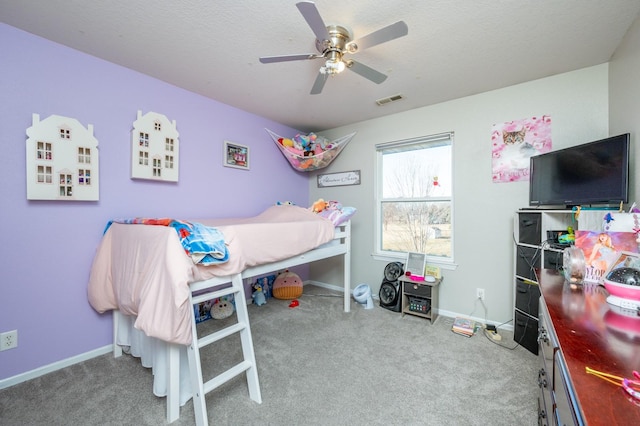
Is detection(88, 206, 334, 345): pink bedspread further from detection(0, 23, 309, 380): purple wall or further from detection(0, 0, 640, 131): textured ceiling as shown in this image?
detection(0, 0, 640, 131): textured ceiling

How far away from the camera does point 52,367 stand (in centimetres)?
187

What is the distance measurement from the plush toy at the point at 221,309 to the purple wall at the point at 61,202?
858 mm

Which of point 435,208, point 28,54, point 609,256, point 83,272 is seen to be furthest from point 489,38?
point 83,272

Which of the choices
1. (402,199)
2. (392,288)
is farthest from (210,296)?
(402,199)

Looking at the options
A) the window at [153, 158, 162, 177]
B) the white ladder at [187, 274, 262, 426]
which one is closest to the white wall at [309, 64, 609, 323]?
the white ladder at [187, 274, 262, 426]

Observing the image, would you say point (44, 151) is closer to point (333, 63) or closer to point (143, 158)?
point (143, 158)

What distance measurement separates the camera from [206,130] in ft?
9.09

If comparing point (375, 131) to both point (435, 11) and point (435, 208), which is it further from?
point (435, 11)

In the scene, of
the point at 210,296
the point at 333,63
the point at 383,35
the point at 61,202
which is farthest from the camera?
the point at 61,202

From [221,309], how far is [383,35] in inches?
108

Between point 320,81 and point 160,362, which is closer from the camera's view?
point 160,362

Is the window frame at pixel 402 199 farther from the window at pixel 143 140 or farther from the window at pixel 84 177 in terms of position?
the window at pixel 84 177

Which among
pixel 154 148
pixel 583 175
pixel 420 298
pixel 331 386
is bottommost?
pixel 331 386

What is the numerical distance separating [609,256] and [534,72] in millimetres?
1793
